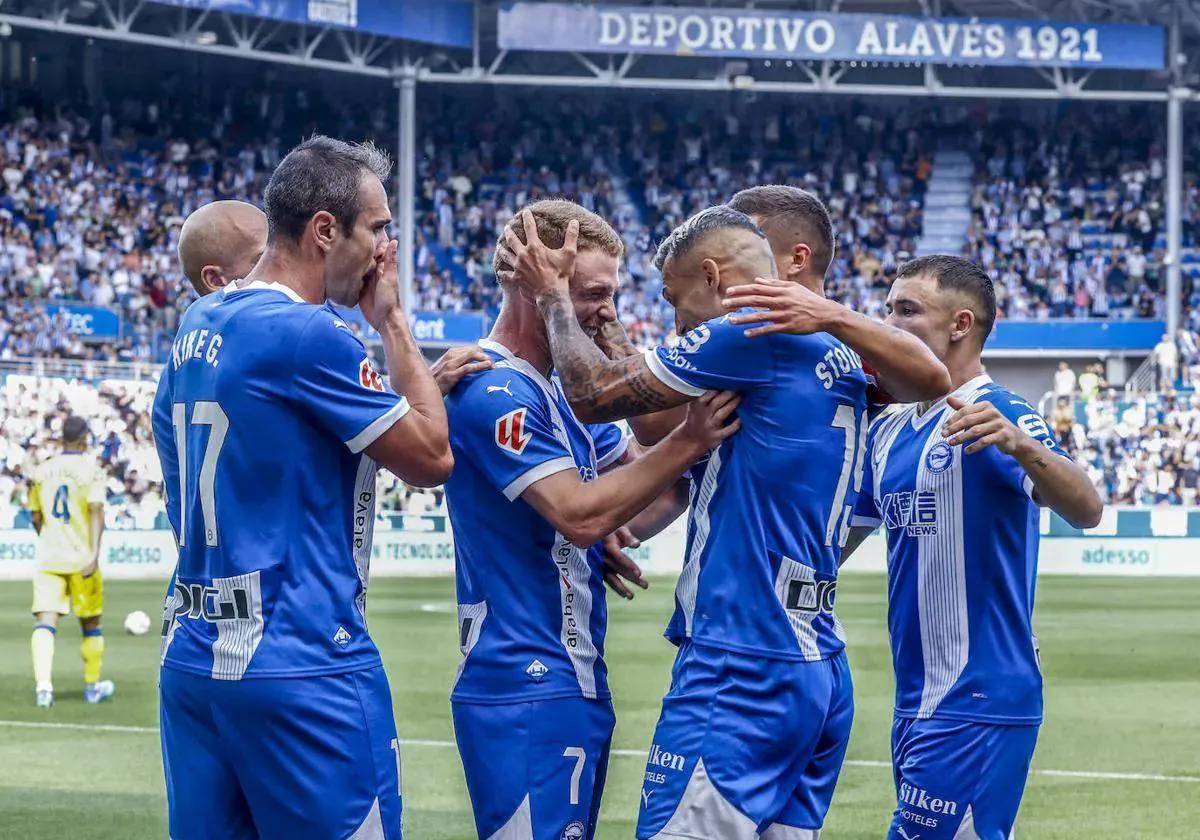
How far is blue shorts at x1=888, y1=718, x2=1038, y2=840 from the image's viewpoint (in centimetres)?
493

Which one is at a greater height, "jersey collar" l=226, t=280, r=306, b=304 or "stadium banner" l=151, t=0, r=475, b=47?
"stadium banner" l=151, t=0, r=475, b=47

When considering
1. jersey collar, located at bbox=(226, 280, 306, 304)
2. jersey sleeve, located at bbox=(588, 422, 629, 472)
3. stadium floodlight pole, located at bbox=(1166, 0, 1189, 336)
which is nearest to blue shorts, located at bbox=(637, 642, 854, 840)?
jersey sleeve, located at bbox=(588, 422, 629, 472)

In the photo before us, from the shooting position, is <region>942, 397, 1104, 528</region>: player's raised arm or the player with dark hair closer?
<region>942, 397, 1104, 528</region>: player's raised arm

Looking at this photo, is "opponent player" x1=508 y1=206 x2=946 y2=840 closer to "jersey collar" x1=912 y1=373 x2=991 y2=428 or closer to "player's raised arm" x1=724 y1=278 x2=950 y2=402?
"player's raised arm" x1=724 y1=278 x2=950 y2=402

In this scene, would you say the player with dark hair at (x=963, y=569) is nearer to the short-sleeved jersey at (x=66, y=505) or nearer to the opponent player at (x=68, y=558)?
the opponent player at (x=68, y=558)

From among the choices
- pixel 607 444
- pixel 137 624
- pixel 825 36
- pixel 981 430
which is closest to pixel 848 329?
pixel 981 430

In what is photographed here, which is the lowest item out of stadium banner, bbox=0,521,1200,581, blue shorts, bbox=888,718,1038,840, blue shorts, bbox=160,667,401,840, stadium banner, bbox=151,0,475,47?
stadium banner, bbox=0,521,1200,581

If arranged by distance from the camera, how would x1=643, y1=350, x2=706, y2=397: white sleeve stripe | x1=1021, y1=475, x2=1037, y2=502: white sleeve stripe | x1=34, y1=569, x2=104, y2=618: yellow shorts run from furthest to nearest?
x1=34, y1=569, x2=104, y2=618: yellow shorts → x1=1021, y1=475, x2=1037, y2=502: white sleeve stripe → x1=643, y1=350, x2=706, y2=397: white sleeve stripe

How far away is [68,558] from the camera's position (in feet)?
43.0

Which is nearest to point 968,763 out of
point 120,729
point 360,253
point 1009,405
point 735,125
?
point 1009,405

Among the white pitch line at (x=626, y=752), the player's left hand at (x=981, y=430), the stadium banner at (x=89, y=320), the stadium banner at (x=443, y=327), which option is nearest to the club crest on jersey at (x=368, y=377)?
the player's left hand at (x=981, y=430)

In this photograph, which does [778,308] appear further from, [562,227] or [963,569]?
[963,569]

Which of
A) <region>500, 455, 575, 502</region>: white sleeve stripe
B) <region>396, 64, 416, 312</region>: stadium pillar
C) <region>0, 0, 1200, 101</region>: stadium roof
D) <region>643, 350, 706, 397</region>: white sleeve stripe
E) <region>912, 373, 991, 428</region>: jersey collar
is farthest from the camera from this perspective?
<region>0, 0, 1200, 101</region>: stadium roof

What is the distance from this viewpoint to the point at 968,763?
495cm
